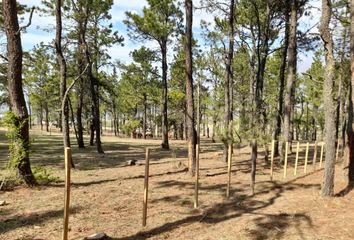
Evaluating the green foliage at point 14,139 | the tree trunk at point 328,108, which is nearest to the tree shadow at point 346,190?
the tree trunk at point 328,108

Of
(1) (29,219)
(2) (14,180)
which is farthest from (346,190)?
(2) (14,180)

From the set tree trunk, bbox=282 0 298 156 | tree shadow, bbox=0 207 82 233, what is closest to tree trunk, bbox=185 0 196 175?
tree shadow, bbox=0 207 82 233

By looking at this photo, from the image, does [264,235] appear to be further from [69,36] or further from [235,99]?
[235,99]

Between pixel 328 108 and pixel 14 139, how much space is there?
8877 millimetres

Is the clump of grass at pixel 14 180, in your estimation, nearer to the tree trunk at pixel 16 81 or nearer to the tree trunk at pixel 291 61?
the tree trunk at pixel 16 81

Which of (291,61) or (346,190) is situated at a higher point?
(291,61)

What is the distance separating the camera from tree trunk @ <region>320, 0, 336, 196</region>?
9.68 m

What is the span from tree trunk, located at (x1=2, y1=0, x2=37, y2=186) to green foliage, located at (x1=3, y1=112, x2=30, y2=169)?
0.10 metres

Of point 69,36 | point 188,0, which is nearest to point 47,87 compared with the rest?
point 69,36

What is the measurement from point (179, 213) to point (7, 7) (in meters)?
8.00

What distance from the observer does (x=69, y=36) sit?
2438 cm

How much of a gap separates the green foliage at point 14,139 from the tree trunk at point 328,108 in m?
8.60

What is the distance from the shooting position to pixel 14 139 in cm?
1030

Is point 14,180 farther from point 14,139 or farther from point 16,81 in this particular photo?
point 16,81
